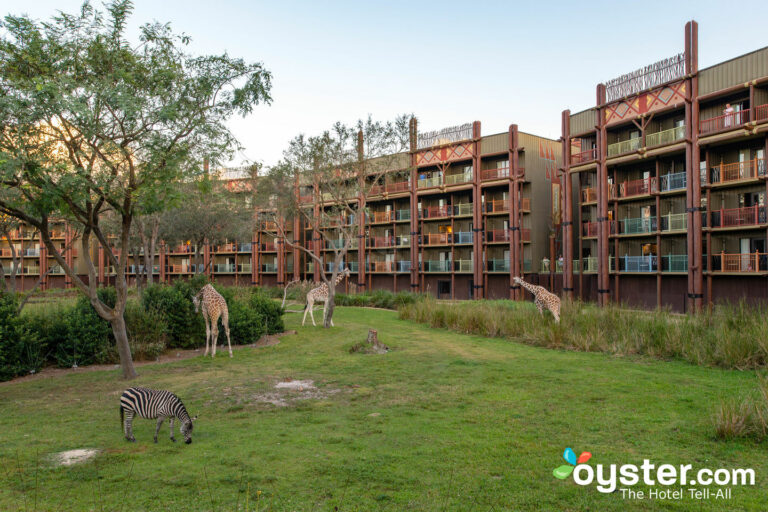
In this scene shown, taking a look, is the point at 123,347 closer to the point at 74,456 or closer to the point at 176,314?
the point at 176,314

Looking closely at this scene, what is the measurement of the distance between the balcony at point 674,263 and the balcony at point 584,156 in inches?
338

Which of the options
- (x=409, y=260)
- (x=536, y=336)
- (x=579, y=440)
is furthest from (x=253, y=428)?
(x=409, y=260)

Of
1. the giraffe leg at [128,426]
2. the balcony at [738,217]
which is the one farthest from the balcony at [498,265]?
the giraffe leg at [128,426]

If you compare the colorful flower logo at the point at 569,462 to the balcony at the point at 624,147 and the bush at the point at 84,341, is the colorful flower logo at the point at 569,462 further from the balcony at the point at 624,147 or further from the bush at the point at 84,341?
the balcony at the point at 624,147

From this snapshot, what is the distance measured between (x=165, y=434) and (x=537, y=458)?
17.6 feet

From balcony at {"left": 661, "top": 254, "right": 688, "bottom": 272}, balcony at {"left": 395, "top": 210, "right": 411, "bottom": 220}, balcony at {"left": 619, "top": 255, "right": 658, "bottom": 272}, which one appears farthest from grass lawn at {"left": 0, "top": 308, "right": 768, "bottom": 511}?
balcony at {"left": 395, "top": 210, "right": 411, "bottom": 220}

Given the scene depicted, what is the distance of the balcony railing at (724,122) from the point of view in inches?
1054

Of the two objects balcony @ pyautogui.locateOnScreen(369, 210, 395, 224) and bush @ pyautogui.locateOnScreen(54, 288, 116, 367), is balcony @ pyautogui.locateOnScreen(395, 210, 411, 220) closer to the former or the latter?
balcony @ pyautogui.locateOnScreen(369, 210, 395, 224)

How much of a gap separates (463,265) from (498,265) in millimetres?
3383

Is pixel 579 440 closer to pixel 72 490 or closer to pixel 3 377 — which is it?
pixel 72 490

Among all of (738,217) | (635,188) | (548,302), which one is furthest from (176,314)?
(635,188)

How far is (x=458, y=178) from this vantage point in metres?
43.0

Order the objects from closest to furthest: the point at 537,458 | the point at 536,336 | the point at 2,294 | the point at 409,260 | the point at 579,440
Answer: the point at 537,458 < the point at 579,440 < the point at 2,294 < the point at 536,336 < the point at 409,260

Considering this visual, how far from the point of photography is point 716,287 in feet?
94.8
